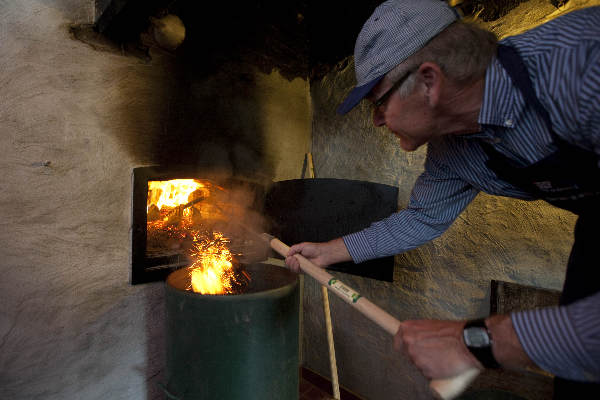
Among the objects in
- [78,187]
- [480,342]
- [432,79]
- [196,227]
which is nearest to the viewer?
[480,342]

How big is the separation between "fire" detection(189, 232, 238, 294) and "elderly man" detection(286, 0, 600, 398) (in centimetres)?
123

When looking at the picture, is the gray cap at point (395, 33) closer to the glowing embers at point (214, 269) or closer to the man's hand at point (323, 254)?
the man's hand at point (323, 254)

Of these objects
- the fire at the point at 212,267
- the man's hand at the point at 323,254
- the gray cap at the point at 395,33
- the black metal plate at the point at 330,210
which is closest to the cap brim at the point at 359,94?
the gray cap at the point at 395,33

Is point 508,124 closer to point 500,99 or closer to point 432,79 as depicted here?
point 500,99

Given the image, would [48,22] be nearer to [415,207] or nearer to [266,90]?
[266,90]

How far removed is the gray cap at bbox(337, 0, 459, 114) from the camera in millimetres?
1146

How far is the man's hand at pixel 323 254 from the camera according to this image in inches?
68.3

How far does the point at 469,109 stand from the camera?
45.9 inches

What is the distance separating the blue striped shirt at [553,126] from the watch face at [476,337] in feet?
0.28

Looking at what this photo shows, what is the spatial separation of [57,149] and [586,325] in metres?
2.32

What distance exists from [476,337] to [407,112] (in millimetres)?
766

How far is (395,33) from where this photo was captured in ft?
3.82

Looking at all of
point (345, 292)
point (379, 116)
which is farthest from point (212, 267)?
point (379, 116)

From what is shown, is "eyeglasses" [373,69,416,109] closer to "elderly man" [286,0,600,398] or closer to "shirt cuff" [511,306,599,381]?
"elderly man" [286,0,600,398]
